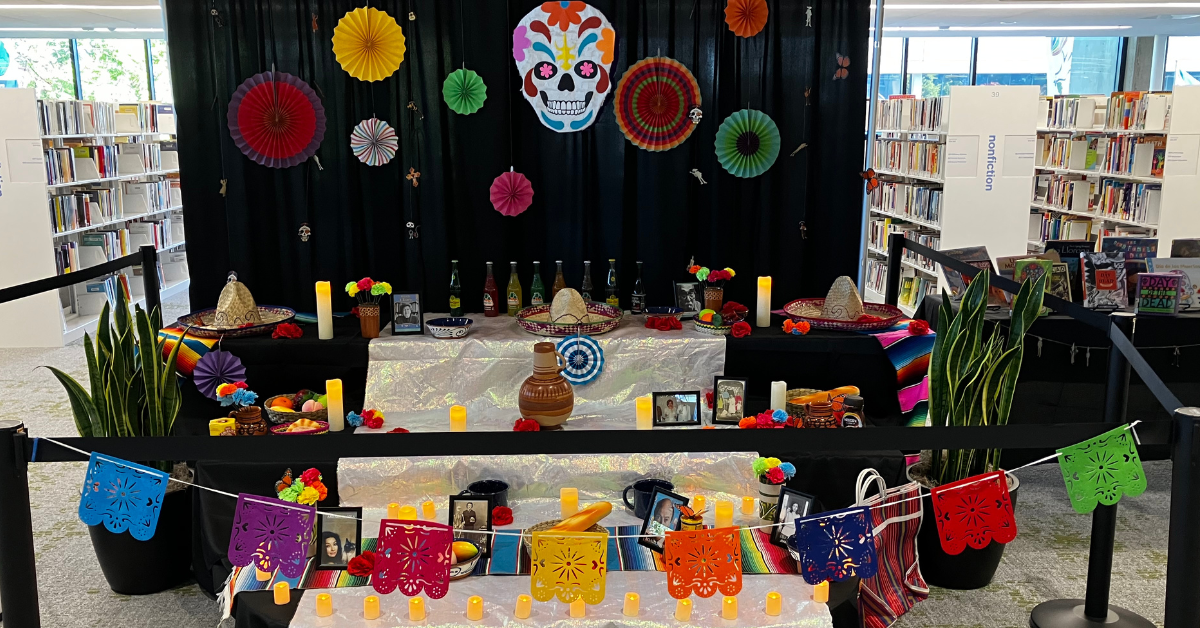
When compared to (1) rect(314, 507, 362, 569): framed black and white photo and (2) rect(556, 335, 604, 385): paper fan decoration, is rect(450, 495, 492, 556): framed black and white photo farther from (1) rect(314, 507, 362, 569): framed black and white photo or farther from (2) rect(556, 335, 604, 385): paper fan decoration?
(2) rect(556, 335, 604, 385): paper fan decoration

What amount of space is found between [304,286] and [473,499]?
1.74 m

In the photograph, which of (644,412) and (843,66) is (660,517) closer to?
(644,412)

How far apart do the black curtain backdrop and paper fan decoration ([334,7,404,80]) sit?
0.16 feet

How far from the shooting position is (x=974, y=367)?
3082 millimetres

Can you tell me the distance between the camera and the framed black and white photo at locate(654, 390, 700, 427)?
131 inches

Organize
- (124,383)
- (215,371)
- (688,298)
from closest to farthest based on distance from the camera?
(124,383) → (215,371) → (688,298)

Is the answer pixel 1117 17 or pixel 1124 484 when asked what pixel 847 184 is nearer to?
pixel 1124 484

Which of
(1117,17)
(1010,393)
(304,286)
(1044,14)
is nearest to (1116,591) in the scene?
(1010,393)

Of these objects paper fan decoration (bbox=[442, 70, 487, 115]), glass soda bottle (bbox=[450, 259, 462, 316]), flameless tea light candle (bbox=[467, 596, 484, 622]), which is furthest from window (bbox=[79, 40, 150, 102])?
flameless tea light candle (bbox=[467, 596, 484, 622])

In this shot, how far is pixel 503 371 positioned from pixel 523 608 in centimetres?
132

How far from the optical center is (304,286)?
407 cm

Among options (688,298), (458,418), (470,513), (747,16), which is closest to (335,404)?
(458,418)

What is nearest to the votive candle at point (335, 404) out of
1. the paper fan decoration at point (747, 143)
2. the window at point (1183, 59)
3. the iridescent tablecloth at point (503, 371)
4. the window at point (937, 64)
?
the iridescent tablecloth at point (503, 371)

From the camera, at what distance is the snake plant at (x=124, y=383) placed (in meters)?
3.00
